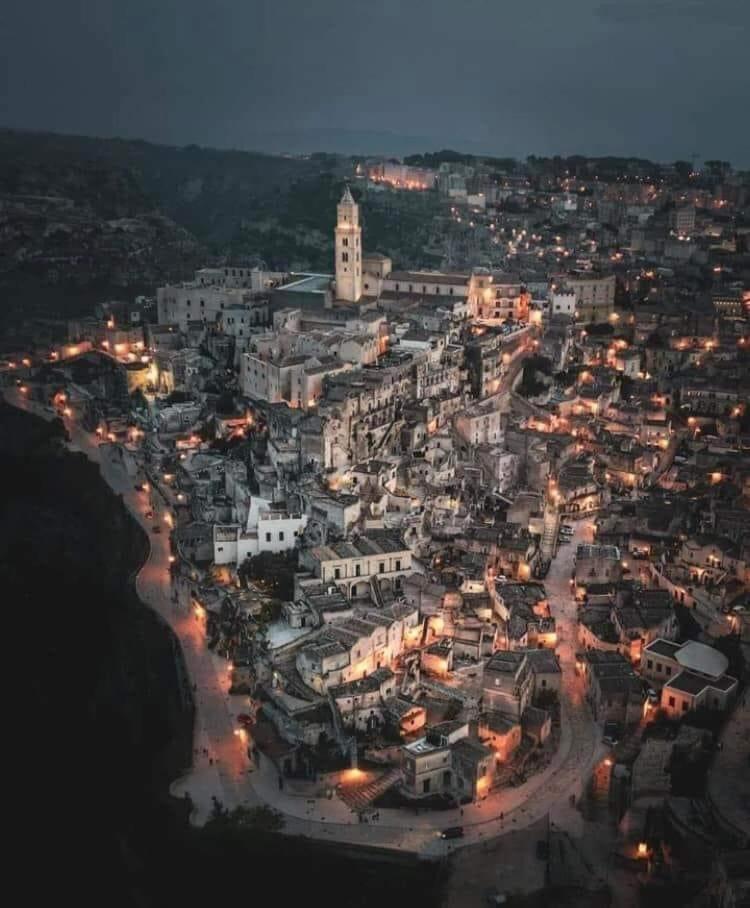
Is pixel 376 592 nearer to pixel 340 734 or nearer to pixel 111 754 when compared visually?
pixel 340 734

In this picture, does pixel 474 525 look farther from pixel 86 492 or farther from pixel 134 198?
pixel 134 198

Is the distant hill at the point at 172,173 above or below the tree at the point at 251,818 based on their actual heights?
above

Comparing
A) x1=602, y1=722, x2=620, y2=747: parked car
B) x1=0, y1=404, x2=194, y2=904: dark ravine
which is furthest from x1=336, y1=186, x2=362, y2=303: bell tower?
x1=602, y1=722, x2=620, y2=747: parked car

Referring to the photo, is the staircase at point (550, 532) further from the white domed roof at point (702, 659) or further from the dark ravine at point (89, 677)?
the dark ravine at point (89, 677)

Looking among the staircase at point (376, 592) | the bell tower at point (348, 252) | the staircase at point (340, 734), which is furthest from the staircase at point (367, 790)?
the bell tower at point (348, 252)

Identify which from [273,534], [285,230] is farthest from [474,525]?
[285,230]

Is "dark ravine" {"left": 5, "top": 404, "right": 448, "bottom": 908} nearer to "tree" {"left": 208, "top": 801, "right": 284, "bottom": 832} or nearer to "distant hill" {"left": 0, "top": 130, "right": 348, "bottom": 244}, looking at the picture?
"tree" {"left": 208, "top": 801, "right": 284, "bottom": 832}
